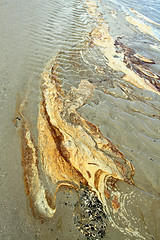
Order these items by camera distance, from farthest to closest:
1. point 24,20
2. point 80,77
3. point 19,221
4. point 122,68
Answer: point 24,20 → point 122,68 → point 80,77 → point 19,221

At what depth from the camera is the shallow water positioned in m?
1.73

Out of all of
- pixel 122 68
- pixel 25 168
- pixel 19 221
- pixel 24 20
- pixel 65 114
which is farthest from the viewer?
pixel 24 20

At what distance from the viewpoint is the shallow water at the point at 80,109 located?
1.73m

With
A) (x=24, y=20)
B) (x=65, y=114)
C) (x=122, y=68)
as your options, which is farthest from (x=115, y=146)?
(x=24, y=20)

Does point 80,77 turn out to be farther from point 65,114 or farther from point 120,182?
point 120,182

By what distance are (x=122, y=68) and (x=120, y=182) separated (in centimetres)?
284

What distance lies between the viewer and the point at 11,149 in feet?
7.06

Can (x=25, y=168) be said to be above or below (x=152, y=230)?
above

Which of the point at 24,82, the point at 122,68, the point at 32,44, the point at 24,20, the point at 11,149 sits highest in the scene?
the point at 24,20

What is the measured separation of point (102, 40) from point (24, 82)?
2.98 meters

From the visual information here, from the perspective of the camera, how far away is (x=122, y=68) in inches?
157

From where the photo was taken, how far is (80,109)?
9.24ft

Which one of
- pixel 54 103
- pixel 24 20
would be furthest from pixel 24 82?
pixel 24 20

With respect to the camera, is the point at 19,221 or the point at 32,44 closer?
the point at 19,221
